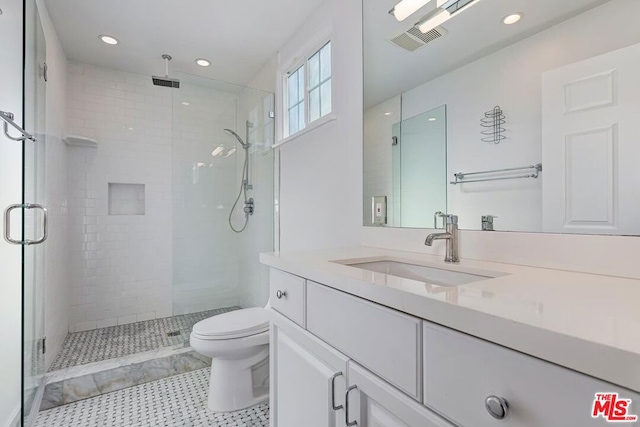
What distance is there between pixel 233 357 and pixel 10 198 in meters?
1.39

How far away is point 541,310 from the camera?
51cm

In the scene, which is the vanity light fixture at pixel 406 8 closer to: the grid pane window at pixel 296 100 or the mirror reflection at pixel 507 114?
the mirror reflection at pixel 507 114

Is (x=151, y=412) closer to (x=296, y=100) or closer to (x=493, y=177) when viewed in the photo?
(x=493, y=177)

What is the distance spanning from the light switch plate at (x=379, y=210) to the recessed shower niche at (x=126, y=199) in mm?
2572

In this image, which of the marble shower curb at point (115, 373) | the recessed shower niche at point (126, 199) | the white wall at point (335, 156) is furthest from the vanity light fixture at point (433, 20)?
A: the recessed shower niche at point (126, 199)

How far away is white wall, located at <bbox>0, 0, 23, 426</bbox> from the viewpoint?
138 centimetres

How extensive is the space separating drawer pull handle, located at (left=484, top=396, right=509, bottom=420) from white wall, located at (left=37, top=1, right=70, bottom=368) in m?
2.66

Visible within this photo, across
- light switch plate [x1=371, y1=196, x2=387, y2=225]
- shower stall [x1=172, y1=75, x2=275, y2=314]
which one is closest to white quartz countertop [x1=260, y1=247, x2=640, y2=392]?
light switch plate [x1=371, y1=196, x2=387, y2=225]

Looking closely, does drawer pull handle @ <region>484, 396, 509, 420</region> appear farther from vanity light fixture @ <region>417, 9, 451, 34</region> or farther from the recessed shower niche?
the recessed shower niche

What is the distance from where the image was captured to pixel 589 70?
0.87 metres

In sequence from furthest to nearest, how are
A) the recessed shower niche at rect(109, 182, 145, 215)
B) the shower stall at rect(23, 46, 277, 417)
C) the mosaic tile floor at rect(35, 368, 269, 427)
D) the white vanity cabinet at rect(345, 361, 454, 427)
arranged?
the recessed shower niche at rect(109, 182, 145, 215) → the shower stall at rect(23, 46, 277, 417) → the mosaic tile floor at rect(35, 368, 269, 427) → the white vanity cabinet at rect(345, 361, 454, 427)

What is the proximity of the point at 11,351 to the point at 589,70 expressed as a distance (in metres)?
2.59

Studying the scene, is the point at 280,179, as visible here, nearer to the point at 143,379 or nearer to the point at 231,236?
the point at 231,236

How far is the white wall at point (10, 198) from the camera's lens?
4.53 feet
